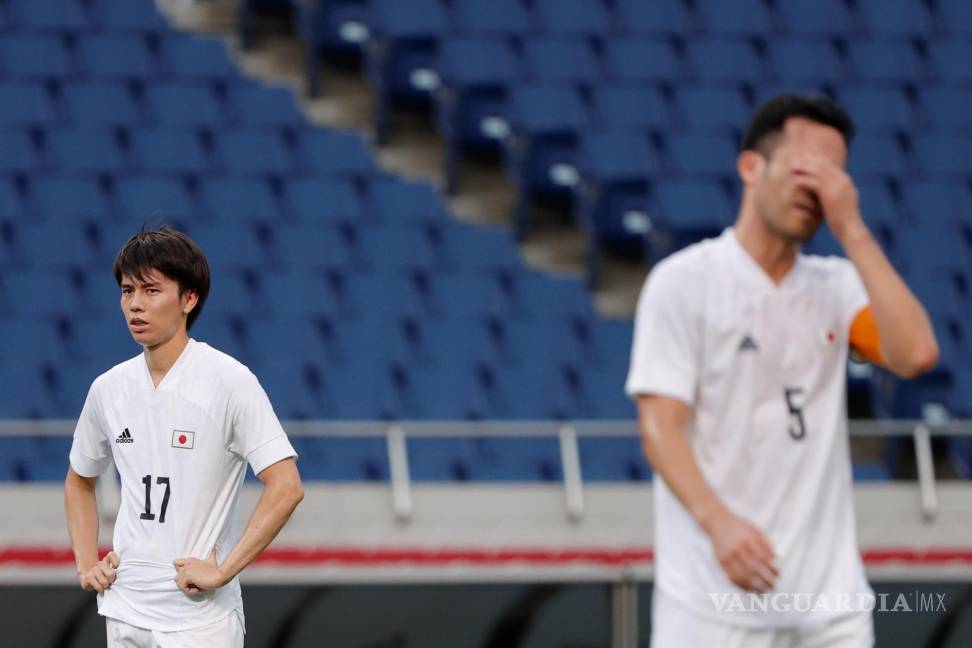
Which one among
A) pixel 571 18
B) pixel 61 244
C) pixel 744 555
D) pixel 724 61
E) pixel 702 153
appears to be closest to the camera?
Result: pixel 744 555

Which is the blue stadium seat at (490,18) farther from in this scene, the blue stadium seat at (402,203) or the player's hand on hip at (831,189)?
the player's hand on hip at (831,189)

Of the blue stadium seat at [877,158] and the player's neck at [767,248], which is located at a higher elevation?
the blue stadium seat at [877,158]

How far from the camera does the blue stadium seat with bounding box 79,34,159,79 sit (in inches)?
483

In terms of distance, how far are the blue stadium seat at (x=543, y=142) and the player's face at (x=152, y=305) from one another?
28.4ft

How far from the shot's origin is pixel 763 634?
9.40 ft

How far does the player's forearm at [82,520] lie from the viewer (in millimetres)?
3697

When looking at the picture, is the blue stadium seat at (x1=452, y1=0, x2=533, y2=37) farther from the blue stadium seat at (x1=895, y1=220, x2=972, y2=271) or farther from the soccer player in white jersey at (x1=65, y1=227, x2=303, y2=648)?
the soccer player in white jersey at (x1=65, y1=227, x2=303, y2=648)

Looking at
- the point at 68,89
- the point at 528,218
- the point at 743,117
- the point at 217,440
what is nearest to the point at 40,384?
the point at 68,89

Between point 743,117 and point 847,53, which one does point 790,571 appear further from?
point 847,53

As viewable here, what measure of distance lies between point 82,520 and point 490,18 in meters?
9.72

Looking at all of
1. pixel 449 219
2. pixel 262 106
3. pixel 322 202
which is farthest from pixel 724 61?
pixel 262 106

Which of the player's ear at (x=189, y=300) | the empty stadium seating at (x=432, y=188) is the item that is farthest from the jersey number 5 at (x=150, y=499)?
the empty stadium seating at (x=432, y=188)

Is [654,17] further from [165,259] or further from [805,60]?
[165,259]

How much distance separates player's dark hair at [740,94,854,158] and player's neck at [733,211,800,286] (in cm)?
13
